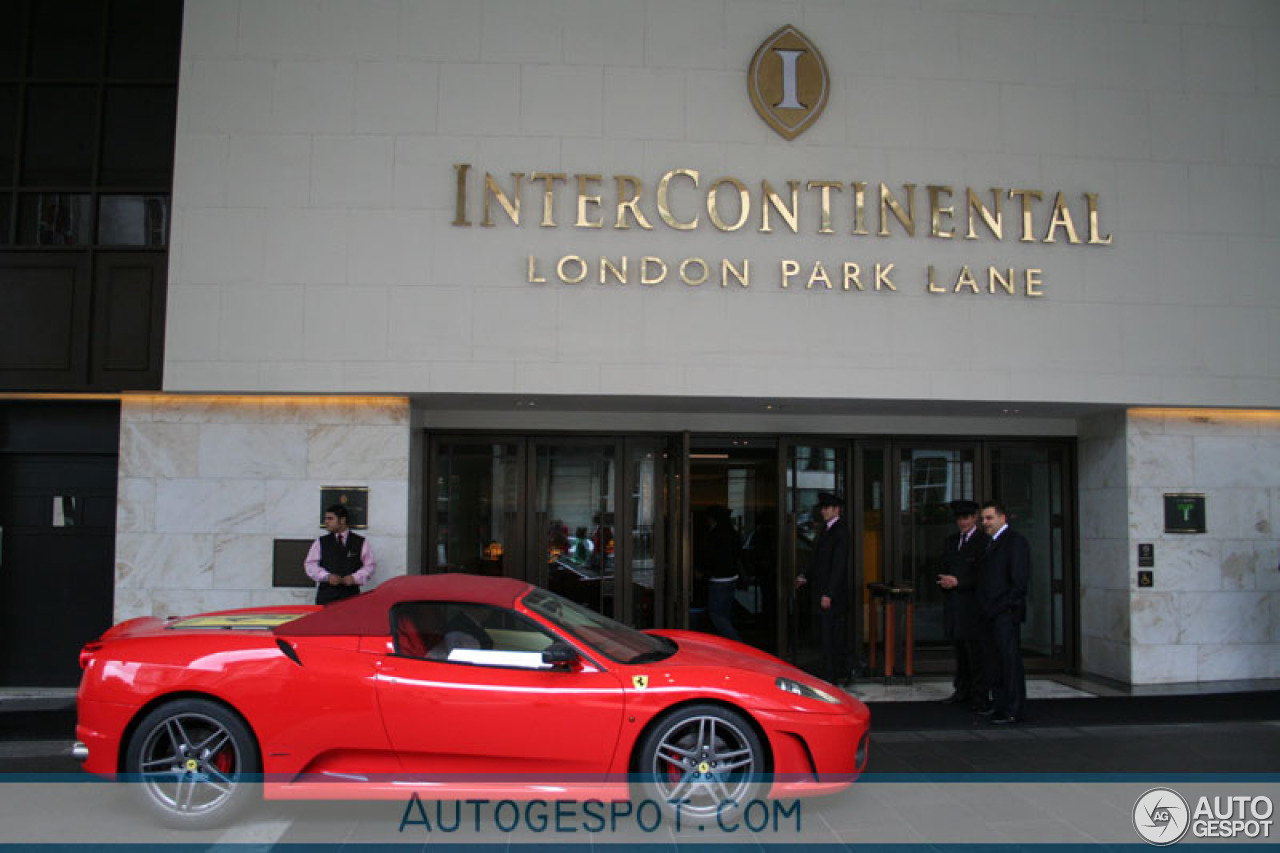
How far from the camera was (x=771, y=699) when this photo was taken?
16.1ft

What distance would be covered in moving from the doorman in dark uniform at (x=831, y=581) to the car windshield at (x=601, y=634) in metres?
3.09

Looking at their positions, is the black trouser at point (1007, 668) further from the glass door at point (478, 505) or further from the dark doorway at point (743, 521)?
the glass door at point (478, 505)

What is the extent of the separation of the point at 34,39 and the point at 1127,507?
11.1 meters

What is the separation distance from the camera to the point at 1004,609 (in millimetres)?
7402

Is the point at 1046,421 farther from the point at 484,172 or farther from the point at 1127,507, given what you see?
the point at 484,172

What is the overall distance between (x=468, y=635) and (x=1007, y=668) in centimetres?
444

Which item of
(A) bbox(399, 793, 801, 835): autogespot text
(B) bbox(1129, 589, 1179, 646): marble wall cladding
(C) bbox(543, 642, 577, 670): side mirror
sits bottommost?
(A) bbox(399, 793, 801, 835): autogespot text

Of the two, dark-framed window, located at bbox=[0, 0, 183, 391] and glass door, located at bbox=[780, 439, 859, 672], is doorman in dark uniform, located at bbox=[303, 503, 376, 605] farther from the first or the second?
glass door, located at bbox=[780, 439, 859, 672]

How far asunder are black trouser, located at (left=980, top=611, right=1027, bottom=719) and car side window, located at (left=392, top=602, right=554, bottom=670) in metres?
3.92

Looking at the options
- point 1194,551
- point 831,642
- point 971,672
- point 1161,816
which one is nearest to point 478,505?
point 831,642

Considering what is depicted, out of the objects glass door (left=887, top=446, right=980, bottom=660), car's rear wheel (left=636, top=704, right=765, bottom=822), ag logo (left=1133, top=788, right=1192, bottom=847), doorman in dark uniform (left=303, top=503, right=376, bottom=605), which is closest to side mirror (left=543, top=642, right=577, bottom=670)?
car's rear wheel (left=636, top=704, right=765, bottom=822)

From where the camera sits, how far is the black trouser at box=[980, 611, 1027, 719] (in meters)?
7.40

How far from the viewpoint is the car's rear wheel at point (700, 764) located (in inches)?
189

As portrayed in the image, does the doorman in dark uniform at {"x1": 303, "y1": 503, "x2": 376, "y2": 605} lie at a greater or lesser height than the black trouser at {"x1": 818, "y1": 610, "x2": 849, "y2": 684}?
greater
